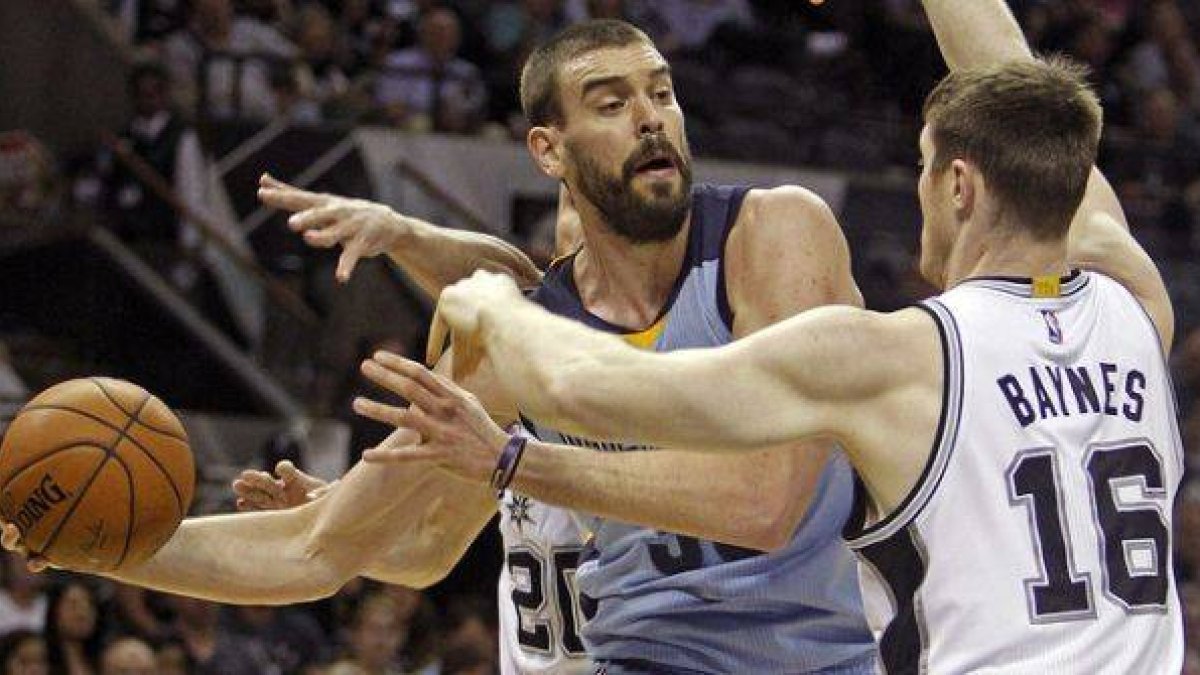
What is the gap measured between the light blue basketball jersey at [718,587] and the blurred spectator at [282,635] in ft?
16.6

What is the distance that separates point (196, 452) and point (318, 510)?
21.4 ft

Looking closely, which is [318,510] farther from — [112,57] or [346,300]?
[112,57]

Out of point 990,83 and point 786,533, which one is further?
point 786,533

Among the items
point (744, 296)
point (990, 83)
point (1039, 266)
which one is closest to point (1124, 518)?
point (1039, 266)

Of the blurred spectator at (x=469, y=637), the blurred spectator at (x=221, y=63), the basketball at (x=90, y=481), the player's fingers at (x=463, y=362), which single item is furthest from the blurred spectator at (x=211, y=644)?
the basketball at (x=90, y=481)

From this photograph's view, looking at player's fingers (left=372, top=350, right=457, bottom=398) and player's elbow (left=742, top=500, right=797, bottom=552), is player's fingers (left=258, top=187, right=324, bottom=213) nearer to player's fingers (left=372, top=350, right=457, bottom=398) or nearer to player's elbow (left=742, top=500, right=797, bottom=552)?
player's fingers (left=372, top=350, right=457, bottom=398)

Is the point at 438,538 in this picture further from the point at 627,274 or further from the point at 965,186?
the point at 965,186

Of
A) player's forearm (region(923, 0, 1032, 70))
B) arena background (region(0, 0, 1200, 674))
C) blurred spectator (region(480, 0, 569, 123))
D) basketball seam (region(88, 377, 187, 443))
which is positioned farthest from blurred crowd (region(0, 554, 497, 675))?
player's forearm (region(923, 0, 1032, 70))

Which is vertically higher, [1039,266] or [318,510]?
[1039,266]

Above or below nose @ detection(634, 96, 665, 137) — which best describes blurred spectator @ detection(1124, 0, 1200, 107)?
above

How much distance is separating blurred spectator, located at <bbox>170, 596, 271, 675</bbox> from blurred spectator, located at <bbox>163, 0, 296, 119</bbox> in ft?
12.1

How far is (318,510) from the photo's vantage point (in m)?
5.45

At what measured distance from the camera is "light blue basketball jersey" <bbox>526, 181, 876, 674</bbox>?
504 centimetres

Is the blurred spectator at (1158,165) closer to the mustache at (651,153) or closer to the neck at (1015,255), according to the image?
the mustache at (651,153)
